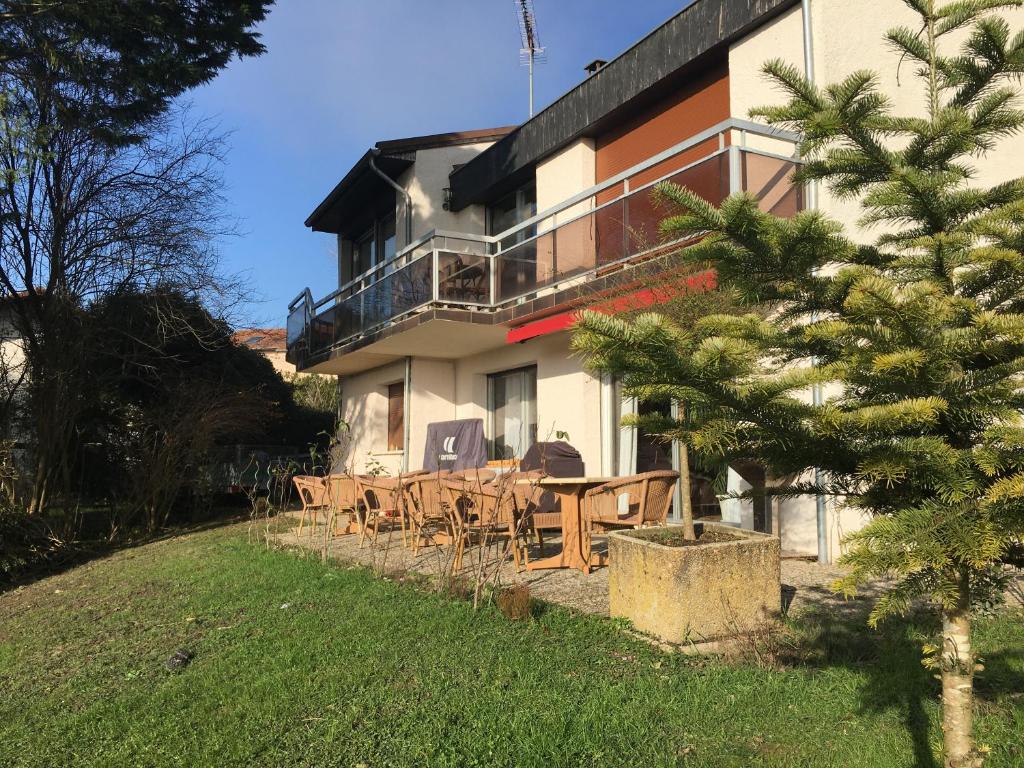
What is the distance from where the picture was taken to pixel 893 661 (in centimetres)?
395

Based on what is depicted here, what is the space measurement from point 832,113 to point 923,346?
0.66m

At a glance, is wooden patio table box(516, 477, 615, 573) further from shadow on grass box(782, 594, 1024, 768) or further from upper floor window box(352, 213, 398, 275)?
upper floor window box(352, 213, 398, 275)

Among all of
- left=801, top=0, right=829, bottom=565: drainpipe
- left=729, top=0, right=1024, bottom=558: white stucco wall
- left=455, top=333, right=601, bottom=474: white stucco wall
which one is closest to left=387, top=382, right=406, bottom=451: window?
left=455, top=333, right=601, bottom=474: white stucco wall

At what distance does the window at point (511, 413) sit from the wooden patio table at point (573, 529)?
207 inches

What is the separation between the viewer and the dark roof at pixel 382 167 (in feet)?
49.6

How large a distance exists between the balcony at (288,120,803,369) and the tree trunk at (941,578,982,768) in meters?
4.19

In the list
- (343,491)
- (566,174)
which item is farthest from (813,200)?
(566,174)

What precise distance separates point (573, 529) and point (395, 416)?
1013 cm

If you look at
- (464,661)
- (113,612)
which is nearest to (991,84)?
(464,661)

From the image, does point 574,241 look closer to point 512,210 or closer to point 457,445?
point 457,445

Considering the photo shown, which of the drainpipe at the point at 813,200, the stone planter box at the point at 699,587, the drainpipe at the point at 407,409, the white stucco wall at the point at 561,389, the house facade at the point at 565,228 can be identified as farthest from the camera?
the drainpipe at the point at 407,409

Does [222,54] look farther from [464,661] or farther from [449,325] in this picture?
[464,661]

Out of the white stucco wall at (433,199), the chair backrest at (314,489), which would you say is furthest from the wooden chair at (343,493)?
the white stucco wall at (433,199)

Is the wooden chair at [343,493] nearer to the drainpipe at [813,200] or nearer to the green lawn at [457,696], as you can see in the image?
the green lawn at [457,696]
